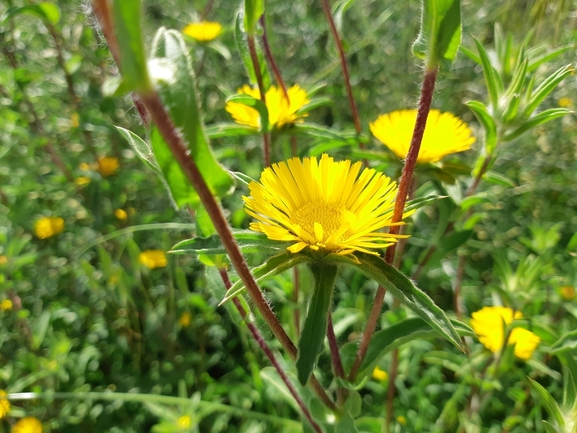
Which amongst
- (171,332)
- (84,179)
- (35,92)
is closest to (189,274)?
(171,332)

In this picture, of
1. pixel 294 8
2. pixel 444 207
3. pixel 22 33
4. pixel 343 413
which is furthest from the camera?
pixel 294 8

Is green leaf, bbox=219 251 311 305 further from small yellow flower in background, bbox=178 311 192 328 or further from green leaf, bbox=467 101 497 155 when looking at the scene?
small yellow flower in background, bbox=178 311 192 328

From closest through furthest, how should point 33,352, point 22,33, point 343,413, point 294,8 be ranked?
1. point 343,413
2. point 33,352
3. point 22,33
4. point 294,8

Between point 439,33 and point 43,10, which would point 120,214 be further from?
point 439,33

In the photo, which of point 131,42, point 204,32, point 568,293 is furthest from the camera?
point 204,32

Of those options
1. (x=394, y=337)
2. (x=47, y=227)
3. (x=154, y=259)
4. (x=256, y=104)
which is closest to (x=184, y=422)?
(x=154, y=259)

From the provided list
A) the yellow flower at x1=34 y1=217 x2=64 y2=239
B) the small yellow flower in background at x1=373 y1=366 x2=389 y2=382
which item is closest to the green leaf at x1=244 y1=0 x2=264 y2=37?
the small yellow flower in background at x1=373 y1=366 x2=389 y2=382

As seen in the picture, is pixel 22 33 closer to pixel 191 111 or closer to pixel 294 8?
pixel 294 8
